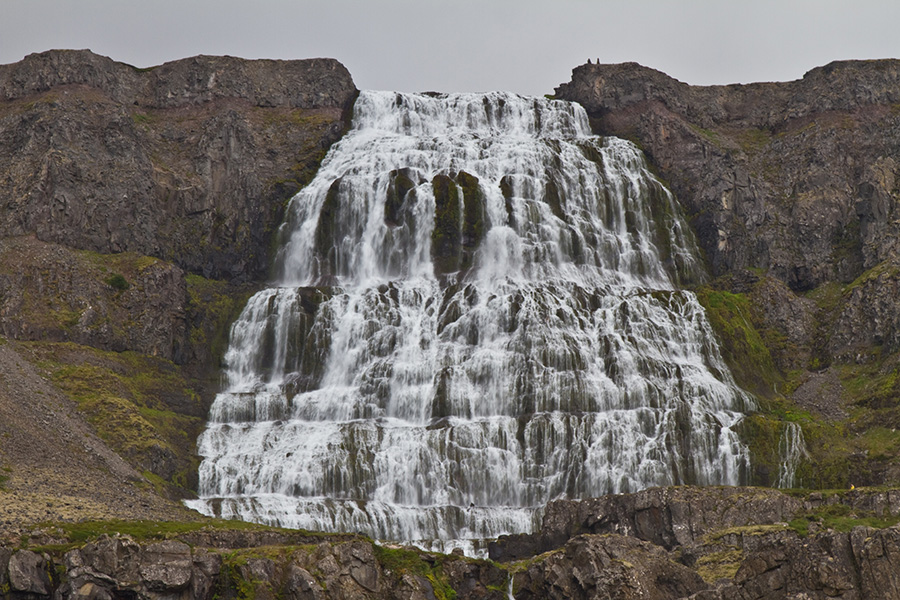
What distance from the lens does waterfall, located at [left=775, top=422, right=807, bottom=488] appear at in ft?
271

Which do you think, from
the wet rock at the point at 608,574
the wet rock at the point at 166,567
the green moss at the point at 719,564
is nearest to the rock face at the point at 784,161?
the green moss at the point at 719,564

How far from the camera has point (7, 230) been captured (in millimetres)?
102875

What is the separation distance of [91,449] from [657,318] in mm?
49788

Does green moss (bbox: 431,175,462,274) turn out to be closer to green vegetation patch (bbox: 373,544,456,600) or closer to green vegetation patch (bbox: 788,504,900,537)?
green vegetation patch (bbox: 788,504,900,537)

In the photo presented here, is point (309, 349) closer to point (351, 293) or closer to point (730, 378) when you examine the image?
point (351, 293)

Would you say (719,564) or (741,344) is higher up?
(741,344)

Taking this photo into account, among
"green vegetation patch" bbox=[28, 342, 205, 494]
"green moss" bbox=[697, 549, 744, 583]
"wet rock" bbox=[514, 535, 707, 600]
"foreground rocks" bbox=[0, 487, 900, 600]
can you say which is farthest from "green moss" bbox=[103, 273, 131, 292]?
"green moss" bbox=[697, 549, 744, 583]

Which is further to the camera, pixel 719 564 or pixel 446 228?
pixel 446 228

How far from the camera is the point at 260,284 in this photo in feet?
357

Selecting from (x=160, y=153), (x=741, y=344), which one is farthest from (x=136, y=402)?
(x=741, y=344)

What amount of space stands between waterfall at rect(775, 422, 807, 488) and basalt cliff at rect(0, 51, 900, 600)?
0.64 ft

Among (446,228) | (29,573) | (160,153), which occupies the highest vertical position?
(160,153)

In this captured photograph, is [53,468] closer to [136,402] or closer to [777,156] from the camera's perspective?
[136,402]

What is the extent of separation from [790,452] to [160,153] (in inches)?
2929
